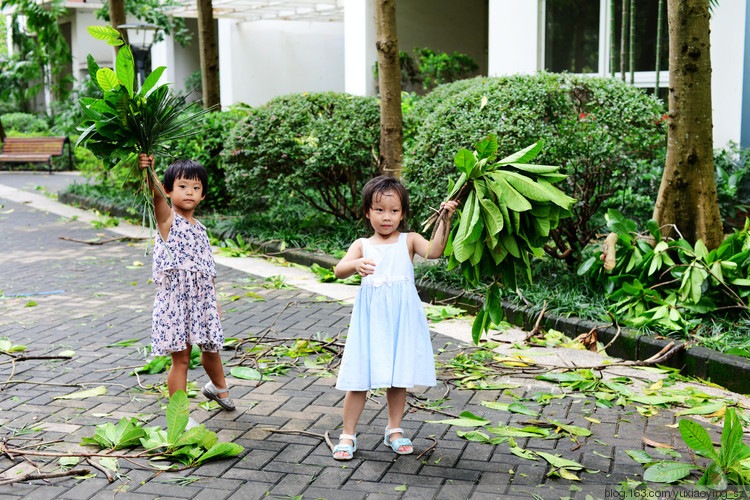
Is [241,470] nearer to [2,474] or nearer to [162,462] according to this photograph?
[162,462]

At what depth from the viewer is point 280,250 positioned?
360 inches

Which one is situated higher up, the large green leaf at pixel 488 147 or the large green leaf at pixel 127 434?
the large green leaf at pixel 488 147

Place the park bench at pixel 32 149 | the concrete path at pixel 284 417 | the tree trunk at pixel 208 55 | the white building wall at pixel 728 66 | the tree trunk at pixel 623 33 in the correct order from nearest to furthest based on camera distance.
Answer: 1. the concrete path at pixel 284 417
2. the white building wall at pixel 728 66
3. the tree trunk at pixel 623 33
4. the tree trunk at pixel 208 55
5. the park bench at pixel 32 149

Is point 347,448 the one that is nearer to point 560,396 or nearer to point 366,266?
point 366,266

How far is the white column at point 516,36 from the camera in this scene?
10.9 m

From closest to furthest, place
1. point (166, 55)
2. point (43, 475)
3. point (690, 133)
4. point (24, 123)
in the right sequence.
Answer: point (43, 475) → point (690, 133) → point (166, 55) → point (24, 123)

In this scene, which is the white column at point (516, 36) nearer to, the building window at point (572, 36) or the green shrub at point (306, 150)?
the building window at point (572, 36)

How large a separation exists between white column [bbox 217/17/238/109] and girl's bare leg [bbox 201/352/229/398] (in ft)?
52.6

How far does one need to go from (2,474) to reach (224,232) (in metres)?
6.80

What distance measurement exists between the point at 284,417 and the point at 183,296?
2.81 ft

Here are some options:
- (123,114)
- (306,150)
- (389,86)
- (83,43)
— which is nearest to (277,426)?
(123,114)

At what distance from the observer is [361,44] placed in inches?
593

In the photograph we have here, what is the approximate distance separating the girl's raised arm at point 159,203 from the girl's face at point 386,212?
111 centimetres

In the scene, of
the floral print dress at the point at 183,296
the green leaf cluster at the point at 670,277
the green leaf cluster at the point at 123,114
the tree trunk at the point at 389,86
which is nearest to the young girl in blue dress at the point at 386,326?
the floral print dress at the point at 183,296
